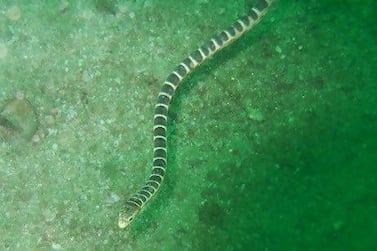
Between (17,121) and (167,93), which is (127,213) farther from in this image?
(17,121)

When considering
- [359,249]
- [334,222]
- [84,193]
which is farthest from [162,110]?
[359,249]

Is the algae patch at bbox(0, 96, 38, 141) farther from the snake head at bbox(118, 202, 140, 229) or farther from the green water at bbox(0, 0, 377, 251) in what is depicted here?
the snake head at bbox(118, 202, 140, 229)

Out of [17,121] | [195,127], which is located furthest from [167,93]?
[17,121]

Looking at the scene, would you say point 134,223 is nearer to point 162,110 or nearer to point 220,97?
point 162,110

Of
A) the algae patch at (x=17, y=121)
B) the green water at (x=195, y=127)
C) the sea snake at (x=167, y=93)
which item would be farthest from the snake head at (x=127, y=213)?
the algae patch at (x=17, y=121)

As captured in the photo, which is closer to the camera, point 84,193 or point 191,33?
point 84,193

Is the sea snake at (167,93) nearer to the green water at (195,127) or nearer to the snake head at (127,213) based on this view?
the snake head at (127,213)
